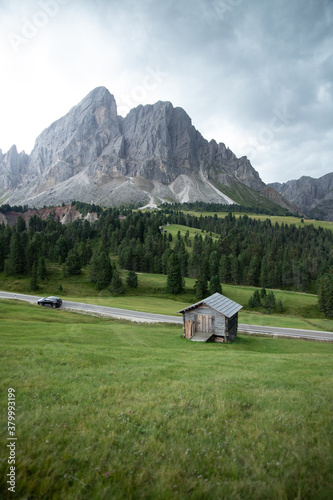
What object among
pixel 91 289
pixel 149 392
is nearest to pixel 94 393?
pixel 149 392

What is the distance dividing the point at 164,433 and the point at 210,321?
30.3m

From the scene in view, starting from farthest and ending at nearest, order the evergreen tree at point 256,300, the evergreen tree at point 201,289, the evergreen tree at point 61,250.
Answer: the evergreen tree at point 61,250, the evergreen tree at point 201,289, the evergreen tree at point 256,300

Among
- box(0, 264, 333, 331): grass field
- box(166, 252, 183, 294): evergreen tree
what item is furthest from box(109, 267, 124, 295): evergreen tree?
box(166, 252, 183, 294): evergreen tree

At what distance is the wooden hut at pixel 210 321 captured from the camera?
35322 millimetres

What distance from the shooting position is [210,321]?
36531 mm

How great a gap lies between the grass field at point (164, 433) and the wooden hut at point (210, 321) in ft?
67.9

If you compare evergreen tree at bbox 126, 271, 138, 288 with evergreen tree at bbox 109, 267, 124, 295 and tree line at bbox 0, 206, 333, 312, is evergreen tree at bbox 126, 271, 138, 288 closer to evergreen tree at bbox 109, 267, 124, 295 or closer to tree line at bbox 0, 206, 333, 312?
evergreen tree at bbox 109, 267, 124, 295

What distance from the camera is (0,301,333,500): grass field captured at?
17.1 ft

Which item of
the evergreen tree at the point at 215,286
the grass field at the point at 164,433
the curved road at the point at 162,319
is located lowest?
the curved road at the point at 162,319

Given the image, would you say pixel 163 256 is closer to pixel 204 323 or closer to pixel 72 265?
pixel 72 265

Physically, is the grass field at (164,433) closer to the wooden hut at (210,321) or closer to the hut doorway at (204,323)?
the wooden hut at (210,321)

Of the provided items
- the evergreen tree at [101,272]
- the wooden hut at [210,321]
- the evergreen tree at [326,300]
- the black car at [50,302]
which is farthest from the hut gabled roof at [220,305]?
the evergreen tree at [326,300]

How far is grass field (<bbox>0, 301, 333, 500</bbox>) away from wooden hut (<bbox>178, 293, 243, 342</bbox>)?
67.9 feet

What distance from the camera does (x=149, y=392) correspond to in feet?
35.4
